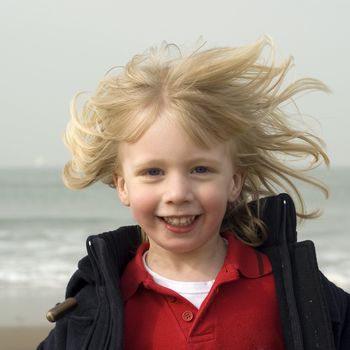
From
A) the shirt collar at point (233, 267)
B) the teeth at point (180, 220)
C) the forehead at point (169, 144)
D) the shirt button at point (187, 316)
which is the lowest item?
the shirt button at point (187, 316)

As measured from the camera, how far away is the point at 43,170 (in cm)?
3500

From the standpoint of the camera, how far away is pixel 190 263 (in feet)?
9.45

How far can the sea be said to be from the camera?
8.09 meters

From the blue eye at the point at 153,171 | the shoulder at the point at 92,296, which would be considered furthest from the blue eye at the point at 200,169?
the shoulder at the point at 92,296

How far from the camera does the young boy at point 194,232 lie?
266 centimetres

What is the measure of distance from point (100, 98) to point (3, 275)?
22.3 ft

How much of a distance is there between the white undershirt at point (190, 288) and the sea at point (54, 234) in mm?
3163

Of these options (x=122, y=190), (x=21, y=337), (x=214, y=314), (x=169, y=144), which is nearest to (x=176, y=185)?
(x=169, y=144)

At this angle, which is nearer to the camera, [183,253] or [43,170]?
[183,253]

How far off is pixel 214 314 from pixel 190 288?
151 mm

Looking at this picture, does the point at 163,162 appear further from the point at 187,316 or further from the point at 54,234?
the point at 54,234

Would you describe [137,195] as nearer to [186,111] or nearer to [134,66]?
[186,111]

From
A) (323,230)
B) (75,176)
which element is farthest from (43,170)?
(75,176)

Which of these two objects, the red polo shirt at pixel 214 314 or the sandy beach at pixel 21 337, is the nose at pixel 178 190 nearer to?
the red polo shirt at pixel 214 314
